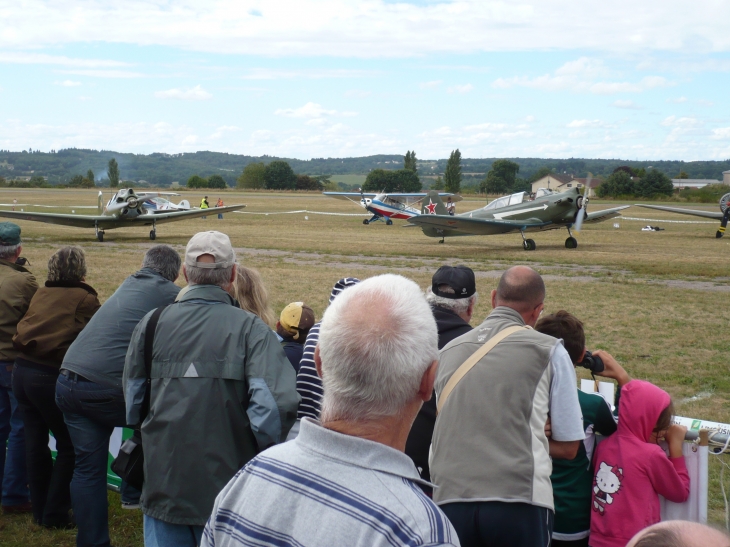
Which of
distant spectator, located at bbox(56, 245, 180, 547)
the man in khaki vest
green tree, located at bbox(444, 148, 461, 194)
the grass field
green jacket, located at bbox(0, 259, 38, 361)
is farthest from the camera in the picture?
green tree, located at bbox(444, 148, 461, 194)

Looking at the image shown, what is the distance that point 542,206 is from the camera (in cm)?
2250

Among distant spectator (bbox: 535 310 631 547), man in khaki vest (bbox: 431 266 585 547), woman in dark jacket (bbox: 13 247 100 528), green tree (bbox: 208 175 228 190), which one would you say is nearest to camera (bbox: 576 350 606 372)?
distant spectator (bbox: 535 310 631 547)

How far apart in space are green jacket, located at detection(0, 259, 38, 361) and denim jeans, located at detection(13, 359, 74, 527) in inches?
17.0

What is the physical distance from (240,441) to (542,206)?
20977mm

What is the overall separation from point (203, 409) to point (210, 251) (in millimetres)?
722

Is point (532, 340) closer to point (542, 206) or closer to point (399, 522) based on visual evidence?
point (399, 522)

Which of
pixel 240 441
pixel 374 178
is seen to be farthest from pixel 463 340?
pixel 374 178

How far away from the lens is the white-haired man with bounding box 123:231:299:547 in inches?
105

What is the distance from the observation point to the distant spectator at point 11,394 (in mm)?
4449

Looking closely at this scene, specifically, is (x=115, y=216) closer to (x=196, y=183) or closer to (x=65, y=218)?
(x=65, y=218)

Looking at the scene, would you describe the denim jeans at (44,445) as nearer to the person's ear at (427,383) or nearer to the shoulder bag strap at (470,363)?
the shoulder bag strap at (470,363)

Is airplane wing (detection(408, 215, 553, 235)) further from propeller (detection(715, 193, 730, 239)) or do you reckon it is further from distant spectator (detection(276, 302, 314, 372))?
distant spectator (detection(276, 302, 314, 372))

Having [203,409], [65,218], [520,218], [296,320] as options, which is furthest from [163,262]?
[65,218]

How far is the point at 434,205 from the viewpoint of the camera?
1086 inches
